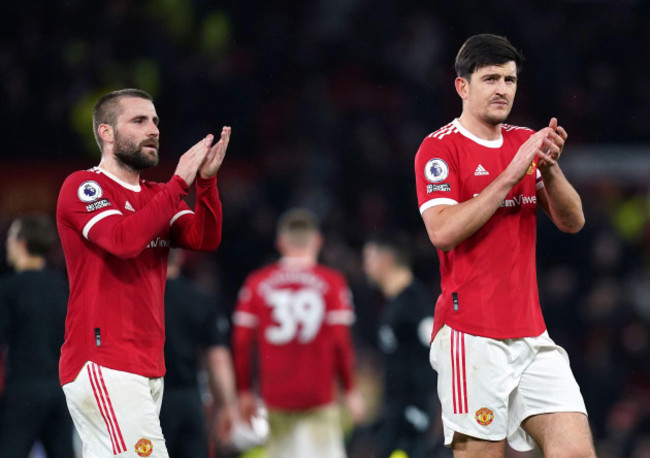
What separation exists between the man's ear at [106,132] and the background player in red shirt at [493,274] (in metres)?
1.46

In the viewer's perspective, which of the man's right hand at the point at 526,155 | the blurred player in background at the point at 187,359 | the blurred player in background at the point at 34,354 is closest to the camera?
the man's right hand at the point at 526,155

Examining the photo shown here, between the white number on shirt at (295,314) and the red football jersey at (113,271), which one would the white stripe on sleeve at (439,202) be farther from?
the white number on shirt at (295,314)

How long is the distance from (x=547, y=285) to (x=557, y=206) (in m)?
8.62

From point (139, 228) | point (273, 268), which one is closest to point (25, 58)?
point (273, 268)

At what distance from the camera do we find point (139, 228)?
4598mm

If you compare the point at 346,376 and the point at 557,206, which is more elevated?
the point at 557,206

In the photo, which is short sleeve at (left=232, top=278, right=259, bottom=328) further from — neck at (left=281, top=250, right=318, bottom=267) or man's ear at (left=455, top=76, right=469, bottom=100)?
man's ear at (left=455, top=76, right=469, bottom=100)

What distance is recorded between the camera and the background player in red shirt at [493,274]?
4559 millimetres

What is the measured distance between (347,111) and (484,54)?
1027cm

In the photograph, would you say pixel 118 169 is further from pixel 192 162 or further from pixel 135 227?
pixel 135 227

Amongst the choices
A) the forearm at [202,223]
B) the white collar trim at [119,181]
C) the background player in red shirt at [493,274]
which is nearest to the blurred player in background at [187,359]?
the forearm at [202,223]

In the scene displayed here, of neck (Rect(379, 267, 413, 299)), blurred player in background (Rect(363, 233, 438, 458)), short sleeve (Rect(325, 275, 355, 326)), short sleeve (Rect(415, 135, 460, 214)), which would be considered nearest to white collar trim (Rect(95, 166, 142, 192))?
short sleeve (Rect(415, 135, 460, 214))

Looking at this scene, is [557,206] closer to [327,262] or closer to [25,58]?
[327,262]

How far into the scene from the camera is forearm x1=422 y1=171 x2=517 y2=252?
448cm
